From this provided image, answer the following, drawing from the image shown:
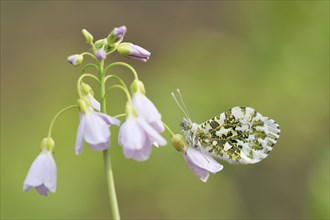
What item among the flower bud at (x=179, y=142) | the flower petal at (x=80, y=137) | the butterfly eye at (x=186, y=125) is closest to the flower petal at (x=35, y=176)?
the flower petal at (x=80, y=137)

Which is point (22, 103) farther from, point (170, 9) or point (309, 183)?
point (309, 183)

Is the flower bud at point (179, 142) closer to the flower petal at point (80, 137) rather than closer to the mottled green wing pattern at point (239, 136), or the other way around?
the mottled green wing pattern at point (239, 136)

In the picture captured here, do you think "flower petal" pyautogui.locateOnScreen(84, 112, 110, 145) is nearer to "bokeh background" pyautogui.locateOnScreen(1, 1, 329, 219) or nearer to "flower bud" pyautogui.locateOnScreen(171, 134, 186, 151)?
"flower bud" pyautogui.locateOnScreen(171, 134, 186, 151)

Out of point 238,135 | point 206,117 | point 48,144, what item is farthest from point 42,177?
point 206,117

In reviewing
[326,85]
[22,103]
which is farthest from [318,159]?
[22,103]

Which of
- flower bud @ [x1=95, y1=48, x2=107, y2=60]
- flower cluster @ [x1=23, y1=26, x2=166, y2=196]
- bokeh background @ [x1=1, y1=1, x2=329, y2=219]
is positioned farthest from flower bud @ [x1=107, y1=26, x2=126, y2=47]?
bokeh background @ [x1=1, y1=1, x2=329, y2=219]

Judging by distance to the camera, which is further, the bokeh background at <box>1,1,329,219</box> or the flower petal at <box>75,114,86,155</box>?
the bokeh background at <box>1,1,329,219</box>
